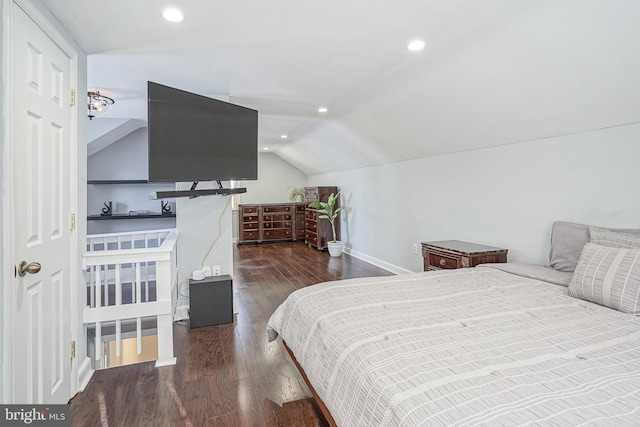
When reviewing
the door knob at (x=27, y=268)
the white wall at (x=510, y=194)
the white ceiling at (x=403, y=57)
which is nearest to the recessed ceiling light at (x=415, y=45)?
the white ceiling at (x=403, y=57)

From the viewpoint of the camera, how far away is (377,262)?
552cm

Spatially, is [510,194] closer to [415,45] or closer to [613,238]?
[613,238]

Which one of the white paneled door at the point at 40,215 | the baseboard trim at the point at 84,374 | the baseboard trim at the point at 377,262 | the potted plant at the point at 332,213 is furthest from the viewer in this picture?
the potted plant at the point at 332,213

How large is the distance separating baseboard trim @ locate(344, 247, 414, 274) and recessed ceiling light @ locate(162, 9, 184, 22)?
4003 millimetres

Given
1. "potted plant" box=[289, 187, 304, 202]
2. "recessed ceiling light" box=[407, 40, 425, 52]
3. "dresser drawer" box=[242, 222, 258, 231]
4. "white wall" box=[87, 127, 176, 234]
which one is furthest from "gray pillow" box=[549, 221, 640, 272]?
"potted plant" box=[289, 187, 304, 202]

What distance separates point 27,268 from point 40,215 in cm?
33

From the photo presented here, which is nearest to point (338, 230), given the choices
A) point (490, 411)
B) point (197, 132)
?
point (197, 132)

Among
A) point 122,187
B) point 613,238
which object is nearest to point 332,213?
point 122,187

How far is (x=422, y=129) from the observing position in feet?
12.1

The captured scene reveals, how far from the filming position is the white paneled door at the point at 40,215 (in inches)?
58.5

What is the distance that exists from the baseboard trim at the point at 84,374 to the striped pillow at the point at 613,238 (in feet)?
11.2

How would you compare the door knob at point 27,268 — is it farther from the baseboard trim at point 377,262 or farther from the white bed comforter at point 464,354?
the baseboard trim at point 377,262

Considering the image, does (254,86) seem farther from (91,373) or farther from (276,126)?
(91,373)

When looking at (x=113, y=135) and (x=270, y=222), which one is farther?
(x=270, y=222)
